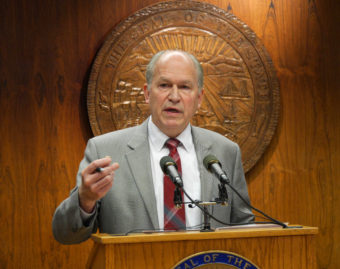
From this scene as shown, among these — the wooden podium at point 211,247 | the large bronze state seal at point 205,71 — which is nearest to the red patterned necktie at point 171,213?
the wooden podium at point 211,247

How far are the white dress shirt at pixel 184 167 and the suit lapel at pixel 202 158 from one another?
0.08 ft

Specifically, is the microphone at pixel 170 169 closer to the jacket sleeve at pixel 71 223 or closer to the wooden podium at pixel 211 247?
the wooden podium at pixel 211 247

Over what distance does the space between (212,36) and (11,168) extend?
1.57m

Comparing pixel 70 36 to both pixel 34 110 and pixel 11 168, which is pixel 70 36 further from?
pixel 11 168

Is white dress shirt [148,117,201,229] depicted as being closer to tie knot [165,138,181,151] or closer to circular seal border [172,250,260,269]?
tie knot [165,138,181,151]

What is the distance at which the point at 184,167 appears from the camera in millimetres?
2123

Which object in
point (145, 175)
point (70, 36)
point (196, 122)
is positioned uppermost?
point (70, 36)

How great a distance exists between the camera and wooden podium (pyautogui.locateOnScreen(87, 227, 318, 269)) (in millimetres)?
1437

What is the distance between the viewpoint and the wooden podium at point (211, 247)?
1.44 meters

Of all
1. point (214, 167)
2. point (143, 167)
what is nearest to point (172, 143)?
point (143, 167)

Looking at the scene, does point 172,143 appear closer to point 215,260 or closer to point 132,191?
point 132,191

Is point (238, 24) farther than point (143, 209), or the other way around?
point (238, 24)

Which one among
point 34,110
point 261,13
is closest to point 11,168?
point 34,110

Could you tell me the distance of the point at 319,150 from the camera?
3.36 meters
